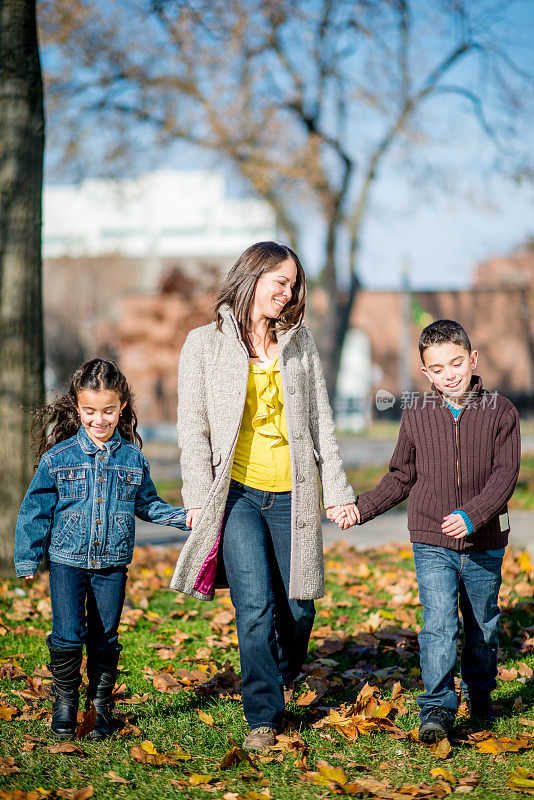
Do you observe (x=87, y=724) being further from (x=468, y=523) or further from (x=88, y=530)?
(x=468, y=523)

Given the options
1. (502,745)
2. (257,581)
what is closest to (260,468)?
(257,581)

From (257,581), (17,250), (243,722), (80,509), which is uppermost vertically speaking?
(17,250)

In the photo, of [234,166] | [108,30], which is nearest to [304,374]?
[108,30]

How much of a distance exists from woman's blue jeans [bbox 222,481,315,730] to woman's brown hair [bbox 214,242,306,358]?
2.31 ft

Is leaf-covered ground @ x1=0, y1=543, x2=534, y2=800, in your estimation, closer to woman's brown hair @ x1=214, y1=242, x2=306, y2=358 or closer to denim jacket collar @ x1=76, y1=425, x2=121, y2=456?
denim jacket collar @ x1=76, y1=425, x2=121, y2=456

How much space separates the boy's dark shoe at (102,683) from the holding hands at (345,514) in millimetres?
Answer: 1164

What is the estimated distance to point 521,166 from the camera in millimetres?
18781

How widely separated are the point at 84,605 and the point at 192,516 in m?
0.67

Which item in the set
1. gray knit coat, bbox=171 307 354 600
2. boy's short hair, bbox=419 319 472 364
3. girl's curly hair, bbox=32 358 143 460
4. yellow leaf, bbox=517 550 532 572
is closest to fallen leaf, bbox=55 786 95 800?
gray knit coat, bbox=171 307 354 600

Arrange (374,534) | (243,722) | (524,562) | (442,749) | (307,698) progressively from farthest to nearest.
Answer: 1. (374,534)
2. (524,562)
3. (307,698)
4. (243,722)
5. (442,749)

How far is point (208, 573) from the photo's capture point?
154 inches

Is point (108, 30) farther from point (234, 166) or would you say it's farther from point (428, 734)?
point (428, 734)

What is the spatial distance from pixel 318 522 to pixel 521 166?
16.6m

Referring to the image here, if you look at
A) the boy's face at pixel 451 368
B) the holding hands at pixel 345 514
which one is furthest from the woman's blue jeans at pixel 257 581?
the boy's face at pixel 451 368
